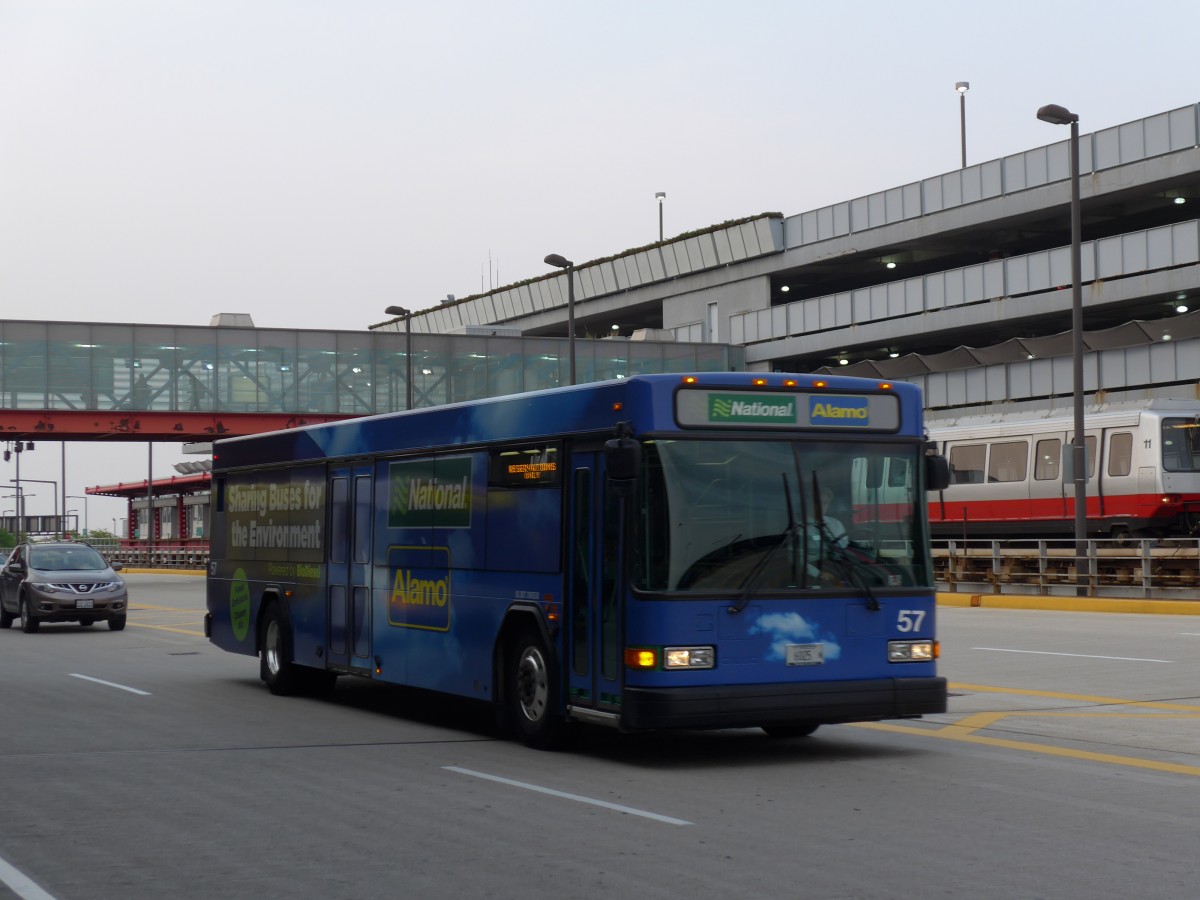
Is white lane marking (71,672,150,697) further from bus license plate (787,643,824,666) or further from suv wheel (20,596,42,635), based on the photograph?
suv wheel (20,596,42,635)

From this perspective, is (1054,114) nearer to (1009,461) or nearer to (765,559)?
(1009,461)

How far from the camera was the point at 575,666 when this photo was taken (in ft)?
37.7

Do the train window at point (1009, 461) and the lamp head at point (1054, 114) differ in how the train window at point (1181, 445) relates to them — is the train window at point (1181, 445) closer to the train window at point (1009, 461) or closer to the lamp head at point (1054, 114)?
the train window at point (1009, 461)

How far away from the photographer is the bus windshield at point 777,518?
35.8 ft

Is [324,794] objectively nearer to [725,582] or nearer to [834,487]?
[725,582]

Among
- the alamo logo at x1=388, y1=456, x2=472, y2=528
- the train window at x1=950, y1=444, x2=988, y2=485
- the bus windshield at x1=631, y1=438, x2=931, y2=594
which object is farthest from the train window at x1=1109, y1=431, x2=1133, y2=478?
the bus windshield at x1=631, y1=438, x2=931, y2=594

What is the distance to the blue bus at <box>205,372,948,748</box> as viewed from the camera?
35.7 feet

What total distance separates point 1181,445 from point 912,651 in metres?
25.8

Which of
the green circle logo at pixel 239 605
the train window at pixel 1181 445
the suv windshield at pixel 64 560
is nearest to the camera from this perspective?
the green circle logo at pixel 239 605

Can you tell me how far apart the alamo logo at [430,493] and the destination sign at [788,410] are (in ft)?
9.04

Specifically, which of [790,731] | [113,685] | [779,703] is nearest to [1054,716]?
[790,731]

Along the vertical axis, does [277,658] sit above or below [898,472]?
below

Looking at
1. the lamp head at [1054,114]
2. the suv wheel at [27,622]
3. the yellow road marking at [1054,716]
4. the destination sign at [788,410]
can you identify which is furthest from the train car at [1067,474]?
the destination sign at [788,410]

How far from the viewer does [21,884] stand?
24.5 ft
